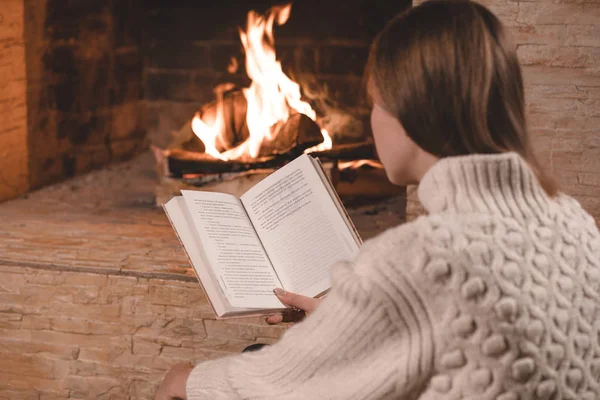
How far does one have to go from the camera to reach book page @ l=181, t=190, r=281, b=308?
4.68 feet

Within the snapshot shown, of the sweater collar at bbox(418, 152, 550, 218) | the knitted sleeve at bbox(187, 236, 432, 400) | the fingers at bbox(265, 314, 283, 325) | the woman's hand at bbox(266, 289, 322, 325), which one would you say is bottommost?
the fingers at bbox(265, 314, 283, 325)

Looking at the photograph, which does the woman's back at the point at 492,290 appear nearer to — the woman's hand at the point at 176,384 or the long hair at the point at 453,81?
the long hair at the point at 453,81

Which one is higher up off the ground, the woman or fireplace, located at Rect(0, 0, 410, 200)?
the woman

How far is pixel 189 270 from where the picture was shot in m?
2.05

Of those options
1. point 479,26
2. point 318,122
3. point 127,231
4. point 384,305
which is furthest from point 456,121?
point 318,122

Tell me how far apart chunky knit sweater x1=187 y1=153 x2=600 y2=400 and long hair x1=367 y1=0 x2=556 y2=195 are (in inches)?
1.9

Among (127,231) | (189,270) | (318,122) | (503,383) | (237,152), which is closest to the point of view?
(503,383)

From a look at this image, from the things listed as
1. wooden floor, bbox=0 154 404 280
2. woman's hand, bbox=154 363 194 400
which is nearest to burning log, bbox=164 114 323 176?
wooden floor, bbox=0 154 404 280

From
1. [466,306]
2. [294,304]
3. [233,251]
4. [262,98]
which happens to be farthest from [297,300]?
[262,98]

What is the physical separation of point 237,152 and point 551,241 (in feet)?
5.86

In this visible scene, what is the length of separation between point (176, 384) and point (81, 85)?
2.17 metres

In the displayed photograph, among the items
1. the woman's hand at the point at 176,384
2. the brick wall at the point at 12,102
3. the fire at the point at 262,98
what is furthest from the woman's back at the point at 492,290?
the brick wall at the point at 12,102

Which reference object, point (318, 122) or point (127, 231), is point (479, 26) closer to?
point (127, 231)

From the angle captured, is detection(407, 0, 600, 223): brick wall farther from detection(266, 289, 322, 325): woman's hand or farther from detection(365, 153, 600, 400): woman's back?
detection(365, 153, 600, 400): woman's back
